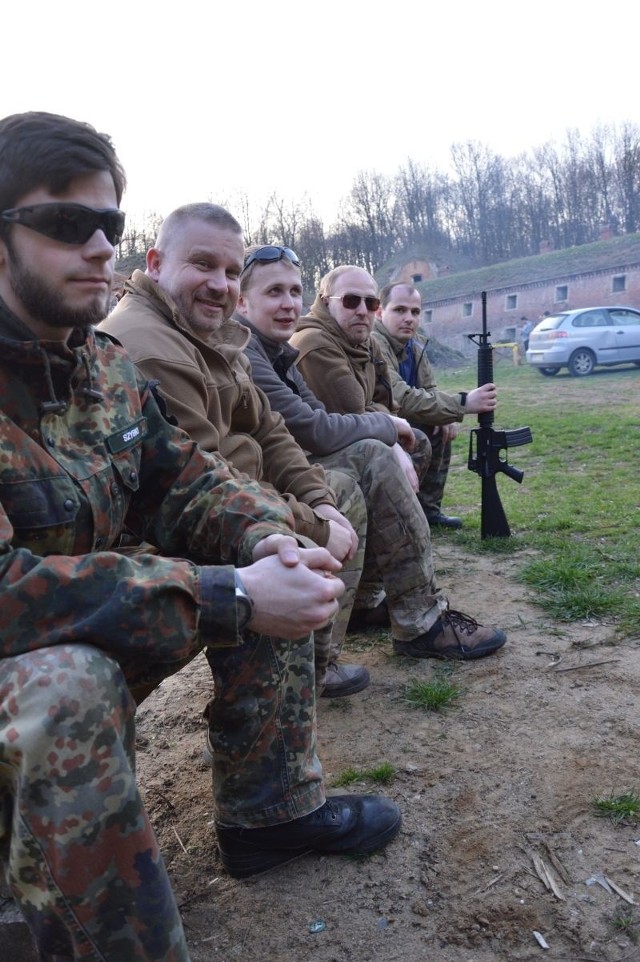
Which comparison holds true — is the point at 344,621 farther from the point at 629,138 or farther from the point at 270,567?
the point at 629,138

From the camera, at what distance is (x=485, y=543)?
5.62 metres

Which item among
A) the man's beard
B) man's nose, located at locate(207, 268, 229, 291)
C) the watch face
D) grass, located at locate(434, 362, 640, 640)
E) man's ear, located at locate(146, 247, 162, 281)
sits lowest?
grass, located at locate(434, 362, 640, 640)

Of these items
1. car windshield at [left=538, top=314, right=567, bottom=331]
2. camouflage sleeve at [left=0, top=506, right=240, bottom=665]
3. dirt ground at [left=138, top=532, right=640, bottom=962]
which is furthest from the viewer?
car windshield at [left=538, top=314, right=567, bottom=331]

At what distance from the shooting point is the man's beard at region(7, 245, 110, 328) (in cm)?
190

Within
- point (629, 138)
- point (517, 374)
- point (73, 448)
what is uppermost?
point (629, 138)

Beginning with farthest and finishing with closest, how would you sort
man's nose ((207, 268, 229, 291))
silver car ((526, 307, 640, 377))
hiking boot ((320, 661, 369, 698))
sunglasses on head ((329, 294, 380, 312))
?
silver car ((526, 307, 640, 377)) → sunglasses on head ((329, 294, 380, 312)) → hiking boot ((320, 661, 369, 698)) → man's nose ((207, 268, 229, 291))

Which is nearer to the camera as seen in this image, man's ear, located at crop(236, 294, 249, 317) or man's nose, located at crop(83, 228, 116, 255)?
man's nose, located at crop(83, 228, 116, 255)

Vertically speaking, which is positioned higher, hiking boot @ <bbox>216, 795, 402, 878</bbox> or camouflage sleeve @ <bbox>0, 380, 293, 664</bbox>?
camouflage sleeve @ <bbox>0, 380, 293, 664</bbox>

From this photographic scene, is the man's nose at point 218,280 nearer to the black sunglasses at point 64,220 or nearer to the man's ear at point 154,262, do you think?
the man's ear at point 154,262

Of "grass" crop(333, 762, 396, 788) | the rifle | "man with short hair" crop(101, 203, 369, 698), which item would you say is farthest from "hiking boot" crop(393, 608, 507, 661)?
the rifle

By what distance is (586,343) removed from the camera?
21.2m

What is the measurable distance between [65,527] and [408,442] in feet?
9.73

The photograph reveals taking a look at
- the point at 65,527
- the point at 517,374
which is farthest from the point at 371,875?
the point at 517,374

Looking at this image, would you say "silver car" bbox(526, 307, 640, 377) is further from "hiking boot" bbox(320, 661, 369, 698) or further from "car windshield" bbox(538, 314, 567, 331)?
"hiking boot" bbox(320, 661, 369, 698)
